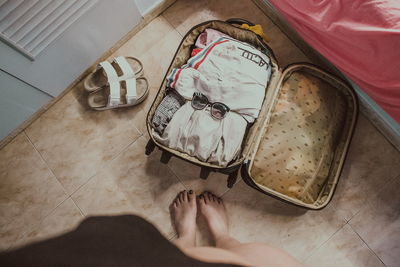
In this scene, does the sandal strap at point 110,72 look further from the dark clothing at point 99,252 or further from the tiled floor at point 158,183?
the dark clothing at point 99,252

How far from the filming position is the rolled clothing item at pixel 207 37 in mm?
1091

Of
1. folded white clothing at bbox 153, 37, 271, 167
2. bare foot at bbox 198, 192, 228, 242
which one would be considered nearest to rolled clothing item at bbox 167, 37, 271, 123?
folded white clothing at bbox 153, 37, 271, 167

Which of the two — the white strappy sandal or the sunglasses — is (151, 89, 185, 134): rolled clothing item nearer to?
the sunglasses

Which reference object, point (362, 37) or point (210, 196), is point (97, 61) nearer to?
point (210, 196)

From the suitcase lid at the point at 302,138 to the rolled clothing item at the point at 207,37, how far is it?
0.77 feet

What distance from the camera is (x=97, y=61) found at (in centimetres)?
124

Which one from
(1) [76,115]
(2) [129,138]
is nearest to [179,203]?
(2) [129,138]

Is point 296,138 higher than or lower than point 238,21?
lower

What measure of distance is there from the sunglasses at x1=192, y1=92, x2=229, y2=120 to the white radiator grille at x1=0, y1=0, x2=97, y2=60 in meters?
0.44

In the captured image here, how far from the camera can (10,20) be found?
32.5 inches

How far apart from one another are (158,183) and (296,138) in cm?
52

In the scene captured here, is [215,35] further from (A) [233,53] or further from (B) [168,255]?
(B) [168,255]

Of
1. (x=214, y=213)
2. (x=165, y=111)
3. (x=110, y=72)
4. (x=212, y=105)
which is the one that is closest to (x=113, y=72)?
(x=110, y=72)

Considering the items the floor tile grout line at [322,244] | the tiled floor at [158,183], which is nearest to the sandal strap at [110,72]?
the tiled floor at [158,183]
